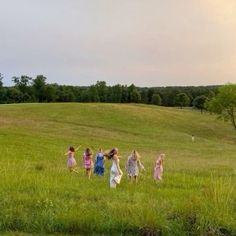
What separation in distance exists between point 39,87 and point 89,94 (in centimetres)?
1652

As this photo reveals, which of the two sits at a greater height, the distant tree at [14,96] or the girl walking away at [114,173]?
the girl walking away at [114,173]

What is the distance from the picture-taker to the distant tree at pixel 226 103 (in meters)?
85.6

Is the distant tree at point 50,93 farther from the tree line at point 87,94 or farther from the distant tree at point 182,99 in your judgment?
the distant tree at point 182,99

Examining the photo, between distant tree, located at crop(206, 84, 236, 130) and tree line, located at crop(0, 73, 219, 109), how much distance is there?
124ft

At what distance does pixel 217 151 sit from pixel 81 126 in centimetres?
2087

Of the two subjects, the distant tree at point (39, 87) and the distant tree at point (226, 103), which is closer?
the distant tree at point (226, 103)

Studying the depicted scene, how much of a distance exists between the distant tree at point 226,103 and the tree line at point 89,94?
124 ft

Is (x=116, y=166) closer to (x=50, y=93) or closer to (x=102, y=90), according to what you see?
(x=50, y=93)

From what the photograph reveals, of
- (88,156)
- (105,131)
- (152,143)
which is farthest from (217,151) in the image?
(88,156)

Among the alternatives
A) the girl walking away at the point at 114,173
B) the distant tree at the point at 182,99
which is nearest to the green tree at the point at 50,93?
the distant tree at the point at 182,99

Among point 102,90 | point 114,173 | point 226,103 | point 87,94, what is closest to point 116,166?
point 114,173

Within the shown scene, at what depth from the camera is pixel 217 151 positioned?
54469 millimetres

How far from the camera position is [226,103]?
8569 cm

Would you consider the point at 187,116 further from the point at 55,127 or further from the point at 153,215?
the point at 153,215
